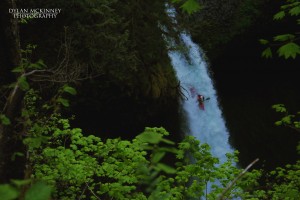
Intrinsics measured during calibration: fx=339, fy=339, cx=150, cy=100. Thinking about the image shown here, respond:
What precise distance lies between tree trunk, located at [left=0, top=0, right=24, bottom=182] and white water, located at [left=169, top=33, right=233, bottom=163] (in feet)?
35.0

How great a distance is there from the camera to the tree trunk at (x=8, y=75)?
2154mm

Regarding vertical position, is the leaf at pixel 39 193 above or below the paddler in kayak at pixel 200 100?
below

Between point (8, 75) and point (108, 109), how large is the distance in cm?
912

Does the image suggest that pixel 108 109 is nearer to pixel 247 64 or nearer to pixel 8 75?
pixel 8 75

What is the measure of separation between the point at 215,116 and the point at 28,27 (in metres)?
8.30

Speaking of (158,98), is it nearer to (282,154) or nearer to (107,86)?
(107,86)

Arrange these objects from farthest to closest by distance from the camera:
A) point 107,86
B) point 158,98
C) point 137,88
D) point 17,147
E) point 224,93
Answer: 1. point 224,93
2. point 158,98
3. point 137,88
4. point 107,86
5. point 17,147

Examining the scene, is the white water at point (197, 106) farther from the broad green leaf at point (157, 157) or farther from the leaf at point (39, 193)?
the leaf at point (39, 193)

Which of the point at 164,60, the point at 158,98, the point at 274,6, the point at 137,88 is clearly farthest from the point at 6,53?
the point at 274,6

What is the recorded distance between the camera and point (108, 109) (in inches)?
459

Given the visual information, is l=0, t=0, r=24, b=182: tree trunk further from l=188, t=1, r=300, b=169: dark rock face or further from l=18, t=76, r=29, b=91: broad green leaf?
l=188, t=1, r=300, b=169: dark rock face

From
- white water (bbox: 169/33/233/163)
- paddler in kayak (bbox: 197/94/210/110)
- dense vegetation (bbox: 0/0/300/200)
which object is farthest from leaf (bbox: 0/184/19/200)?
paddler in kayak (bbox: 197/94/210/110)

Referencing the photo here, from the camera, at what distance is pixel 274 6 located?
17.6m

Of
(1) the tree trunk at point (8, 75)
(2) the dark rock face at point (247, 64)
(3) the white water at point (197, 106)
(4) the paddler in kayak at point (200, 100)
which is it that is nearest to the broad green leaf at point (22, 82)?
(1) the tree trunk at point (8, 75)
